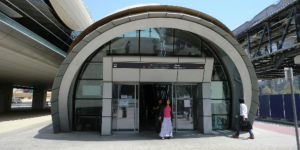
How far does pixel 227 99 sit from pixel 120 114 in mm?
5768

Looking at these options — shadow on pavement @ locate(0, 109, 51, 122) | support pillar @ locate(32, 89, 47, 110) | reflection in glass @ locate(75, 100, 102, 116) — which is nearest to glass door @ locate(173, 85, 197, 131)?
reflection in glass @ locate(75, 100, 102, 116)

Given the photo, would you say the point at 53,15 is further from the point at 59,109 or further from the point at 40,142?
the point at 40,142

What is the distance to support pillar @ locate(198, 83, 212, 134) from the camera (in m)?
10.9

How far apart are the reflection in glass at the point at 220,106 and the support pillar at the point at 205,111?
107cm

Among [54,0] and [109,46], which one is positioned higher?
[54,0]

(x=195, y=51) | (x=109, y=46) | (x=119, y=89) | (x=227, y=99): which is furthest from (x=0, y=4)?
(x=227, y=99)

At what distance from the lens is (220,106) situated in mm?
12203

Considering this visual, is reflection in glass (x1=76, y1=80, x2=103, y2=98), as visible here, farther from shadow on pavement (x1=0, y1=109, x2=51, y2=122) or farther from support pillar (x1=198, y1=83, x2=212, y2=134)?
shadow on pavement (x1=0, y1=109, x2=51, y2=122)

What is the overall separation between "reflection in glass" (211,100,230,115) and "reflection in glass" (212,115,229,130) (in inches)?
9.5

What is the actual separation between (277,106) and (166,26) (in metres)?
13.7

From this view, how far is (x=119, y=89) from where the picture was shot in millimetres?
11594

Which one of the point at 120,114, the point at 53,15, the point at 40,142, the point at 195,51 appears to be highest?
the point at 53,15

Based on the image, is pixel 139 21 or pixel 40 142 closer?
pixel 40 142

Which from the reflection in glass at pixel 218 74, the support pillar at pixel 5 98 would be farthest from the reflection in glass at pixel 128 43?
the support pillar at pixel 5 98
